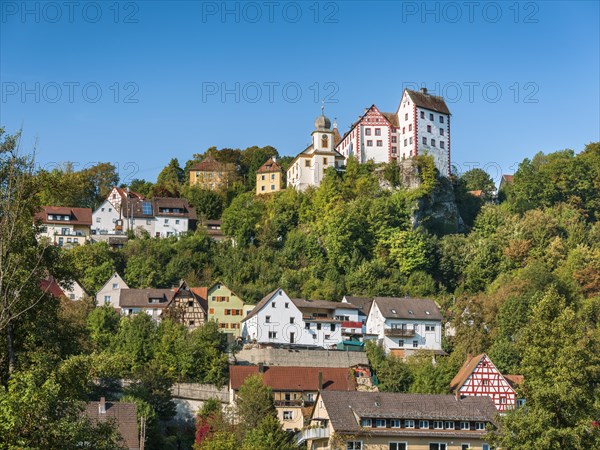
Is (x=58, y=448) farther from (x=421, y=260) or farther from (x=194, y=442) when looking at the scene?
(x=421, y=260)

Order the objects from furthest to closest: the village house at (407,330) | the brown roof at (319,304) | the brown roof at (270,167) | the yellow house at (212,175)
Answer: the yellow house at (212,175), the brown roof at (270,167), the brown roof at (319,304), the village house at (407,330)

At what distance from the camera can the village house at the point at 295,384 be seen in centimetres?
6272

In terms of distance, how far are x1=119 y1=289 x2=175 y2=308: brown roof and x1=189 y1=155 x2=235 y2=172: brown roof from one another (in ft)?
107

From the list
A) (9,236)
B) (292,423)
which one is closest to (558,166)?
(292,423)

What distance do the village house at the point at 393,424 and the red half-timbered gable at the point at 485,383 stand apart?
6.86 meters

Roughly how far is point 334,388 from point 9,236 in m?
44.8

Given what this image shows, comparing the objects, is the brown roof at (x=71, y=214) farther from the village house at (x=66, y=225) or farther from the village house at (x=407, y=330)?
the village house at (x=407, y=330)

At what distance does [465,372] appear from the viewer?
2586 inches

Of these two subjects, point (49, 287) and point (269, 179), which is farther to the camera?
point (269, 179)

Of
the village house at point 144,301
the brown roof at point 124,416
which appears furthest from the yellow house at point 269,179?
the brown roof at point 124,416

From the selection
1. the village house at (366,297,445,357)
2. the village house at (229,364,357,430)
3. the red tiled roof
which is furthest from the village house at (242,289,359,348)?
the red tiled roof

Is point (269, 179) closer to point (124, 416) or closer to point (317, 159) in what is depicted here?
point (317, 159)

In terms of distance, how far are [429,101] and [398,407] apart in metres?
51.0

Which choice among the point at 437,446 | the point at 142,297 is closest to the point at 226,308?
the point at 142,297
